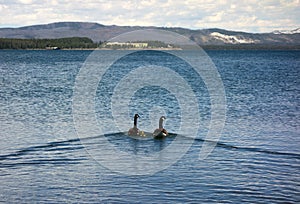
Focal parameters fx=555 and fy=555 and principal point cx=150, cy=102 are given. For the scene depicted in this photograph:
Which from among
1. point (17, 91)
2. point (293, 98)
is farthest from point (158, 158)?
Result: point (17, 91)

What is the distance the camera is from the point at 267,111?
124 ft

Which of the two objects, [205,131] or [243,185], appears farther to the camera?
[205,131]

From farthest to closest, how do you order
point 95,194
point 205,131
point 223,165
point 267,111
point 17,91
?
point 17,91 < point 267,111 < point 205,131 < point 223,165 < point 95,194

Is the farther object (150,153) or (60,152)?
(60,152)

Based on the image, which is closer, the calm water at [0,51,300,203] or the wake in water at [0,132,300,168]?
the calm water at [0,51,300,203]

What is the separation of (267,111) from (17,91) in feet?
84.1

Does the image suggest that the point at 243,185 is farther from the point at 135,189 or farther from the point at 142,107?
the point at 142,107

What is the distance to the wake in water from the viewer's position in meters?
21.7

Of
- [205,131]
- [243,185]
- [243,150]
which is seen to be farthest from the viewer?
[205,131]

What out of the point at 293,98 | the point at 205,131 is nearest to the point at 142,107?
the point at 205,131

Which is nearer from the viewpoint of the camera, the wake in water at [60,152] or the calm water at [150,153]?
the calm water at [150,153]

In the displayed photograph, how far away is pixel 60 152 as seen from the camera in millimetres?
23641

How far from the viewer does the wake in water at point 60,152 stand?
2167 cm

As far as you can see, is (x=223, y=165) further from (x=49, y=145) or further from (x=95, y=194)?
(x=49, y=145)
